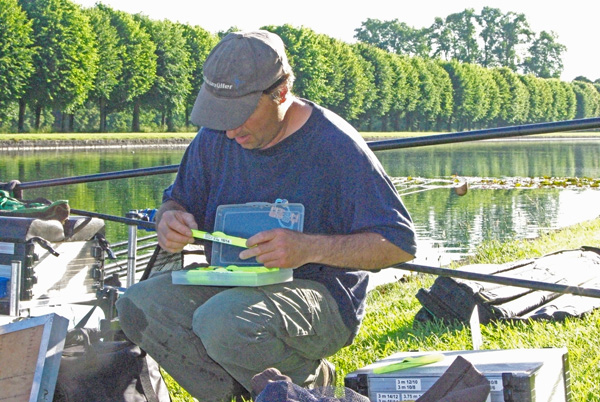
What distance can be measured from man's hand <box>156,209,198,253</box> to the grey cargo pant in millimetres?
121

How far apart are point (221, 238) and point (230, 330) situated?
313 millimetres

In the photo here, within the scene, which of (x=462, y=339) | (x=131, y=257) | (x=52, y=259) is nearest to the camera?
(x=462, y=339)

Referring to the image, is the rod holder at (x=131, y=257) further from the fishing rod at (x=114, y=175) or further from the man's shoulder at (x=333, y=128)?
the man's shoulder at (x=333, y=128)

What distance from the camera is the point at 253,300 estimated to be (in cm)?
258

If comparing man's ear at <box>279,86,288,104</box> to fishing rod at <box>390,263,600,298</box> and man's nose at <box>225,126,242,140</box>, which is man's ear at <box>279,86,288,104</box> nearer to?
man's nose at <box>225,126,242,140</box>

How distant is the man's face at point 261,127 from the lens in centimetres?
269

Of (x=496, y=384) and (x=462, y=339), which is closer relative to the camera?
(x=496, y=384)

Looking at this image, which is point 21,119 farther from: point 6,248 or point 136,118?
point 6,248

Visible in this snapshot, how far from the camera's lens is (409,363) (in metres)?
Result: 2.39

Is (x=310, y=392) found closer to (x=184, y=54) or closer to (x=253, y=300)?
(x=253, y=300)

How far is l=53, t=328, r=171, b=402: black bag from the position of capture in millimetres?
2709

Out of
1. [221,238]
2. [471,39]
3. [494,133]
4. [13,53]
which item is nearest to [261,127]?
[221,238]

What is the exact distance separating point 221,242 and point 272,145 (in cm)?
35

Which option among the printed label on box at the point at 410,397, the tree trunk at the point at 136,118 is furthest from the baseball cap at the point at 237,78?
the tree trunk at the point at 136,118
